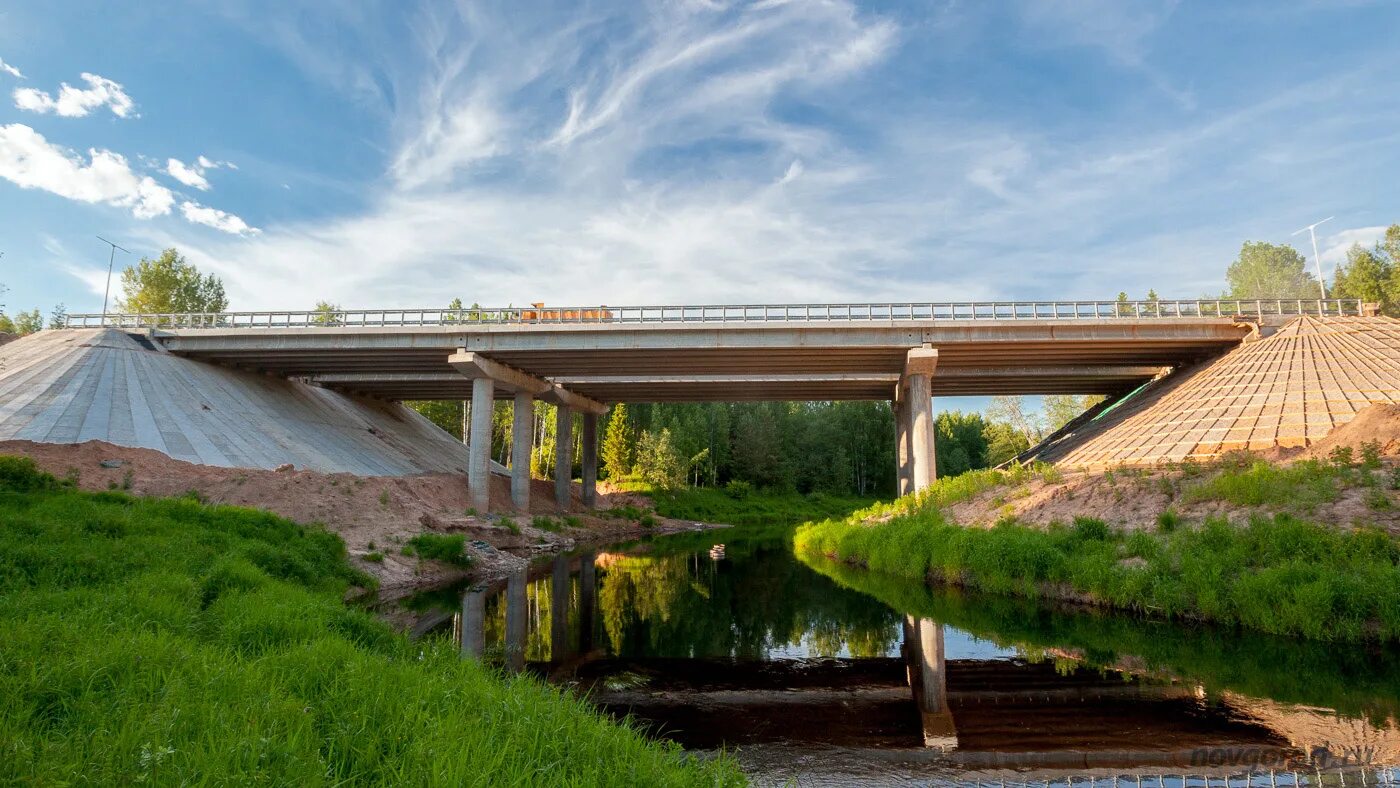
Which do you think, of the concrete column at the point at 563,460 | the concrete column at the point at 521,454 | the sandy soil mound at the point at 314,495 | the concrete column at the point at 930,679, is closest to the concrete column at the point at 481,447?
the concrete column at the point at 521,454

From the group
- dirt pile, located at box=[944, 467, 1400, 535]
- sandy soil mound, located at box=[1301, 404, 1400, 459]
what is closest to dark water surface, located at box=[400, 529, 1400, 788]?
dirt pile, located at box=[944, 467, 1400, 535]

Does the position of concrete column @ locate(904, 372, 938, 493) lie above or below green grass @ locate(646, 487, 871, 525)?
above

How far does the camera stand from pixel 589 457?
6391 centimetres

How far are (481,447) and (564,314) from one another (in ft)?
35.5

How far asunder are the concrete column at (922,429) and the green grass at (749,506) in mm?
27683

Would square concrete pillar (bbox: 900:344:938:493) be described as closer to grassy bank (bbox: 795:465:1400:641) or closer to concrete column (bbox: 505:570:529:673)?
grassy bank (bbox: 795:465:1400:641)

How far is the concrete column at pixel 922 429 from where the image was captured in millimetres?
42250

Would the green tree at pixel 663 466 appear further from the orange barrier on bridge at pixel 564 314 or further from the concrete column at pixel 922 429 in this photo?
the concrete column at pixel 922 429

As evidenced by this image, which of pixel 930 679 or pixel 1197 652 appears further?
pixel 1197 652

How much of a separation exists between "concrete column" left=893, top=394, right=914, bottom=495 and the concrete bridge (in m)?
0.26

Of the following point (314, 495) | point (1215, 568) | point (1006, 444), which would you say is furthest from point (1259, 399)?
point (1006, 444)

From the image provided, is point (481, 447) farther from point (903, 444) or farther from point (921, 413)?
point (903, 444)

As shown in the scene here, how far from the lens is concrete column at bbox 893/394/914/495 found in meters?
49.4

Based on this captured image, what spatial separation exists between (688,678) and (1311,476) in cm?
1915
